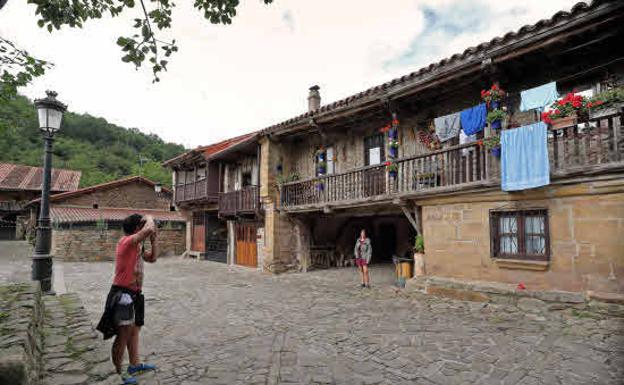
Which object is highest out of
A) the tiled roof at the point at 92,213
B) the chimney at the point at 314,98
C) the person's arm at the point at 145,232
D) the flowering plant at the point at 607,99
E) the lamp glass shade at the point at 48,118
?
the chimney at the point at 314,98

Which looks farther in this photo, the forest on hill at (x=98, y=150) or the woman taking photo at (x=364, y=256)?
the forest on hill at (x=98, y=150)

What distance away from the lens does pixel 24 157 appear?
1368 inches

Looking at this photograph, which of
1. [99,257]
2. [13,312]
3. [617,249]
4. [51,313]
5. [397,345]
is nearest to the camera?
[13,312]

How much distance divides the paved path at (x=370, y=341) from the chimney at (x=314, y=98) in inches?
338

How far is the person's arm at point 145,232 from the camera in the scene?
3203mm

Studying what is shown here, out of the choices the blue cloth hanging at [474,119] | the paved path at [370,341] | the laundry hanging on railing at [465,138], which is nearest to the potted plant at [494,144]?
the blue cloth hanging at [474,119]

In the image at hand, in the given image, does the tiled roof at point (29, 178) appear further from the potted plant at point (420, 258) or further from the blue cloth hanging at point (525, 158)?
the blue cloth hanging at point (525, 158)

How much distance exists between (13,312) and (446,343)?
506 centimetres

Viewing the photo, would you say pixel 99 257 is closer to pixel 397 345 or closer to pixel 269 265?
pixel 269 265

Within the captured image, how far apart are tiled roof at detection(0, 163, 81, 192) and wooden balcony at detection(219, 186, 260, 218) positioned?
1929 cm

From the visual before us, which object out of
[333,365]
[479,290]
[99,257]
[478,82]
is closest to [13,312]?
[333,365]

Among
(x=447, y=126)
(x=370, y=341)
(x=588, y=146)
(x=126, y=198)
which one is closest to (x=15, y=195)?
(x=126, y=198)

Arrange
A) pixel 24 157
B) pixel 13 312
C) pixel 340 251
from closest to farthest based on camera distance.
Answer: pixel 13 312
pixel 340 251
pixel 24 157

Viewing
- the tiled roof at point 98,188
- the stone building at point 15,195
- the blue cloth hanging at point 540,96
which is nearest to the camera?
the blue cloth hanging at point 540,96
